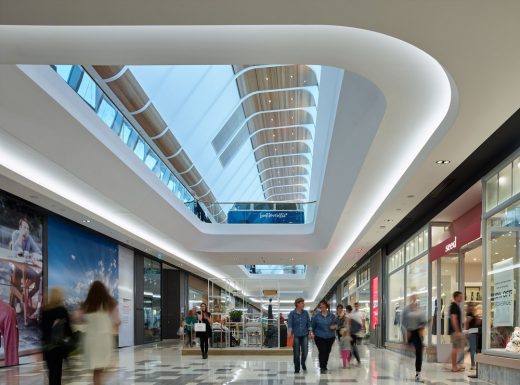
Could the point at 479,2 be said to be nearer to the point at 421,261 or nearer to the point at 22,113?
the point at 22,113

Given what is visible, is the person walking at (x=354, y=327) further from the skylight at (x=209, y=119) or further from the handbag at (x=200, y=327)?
the skylight at (x=209, y=119)

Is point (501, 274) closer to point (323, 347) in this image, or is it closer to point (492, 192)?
point (492, 192)

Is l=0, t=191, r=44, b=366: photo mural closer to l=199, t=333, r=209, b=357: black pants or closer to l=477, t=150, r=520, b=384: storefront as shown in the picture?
l=199, t=333, r=209, b=357: black pants

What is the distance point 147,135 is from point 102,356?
721 centimetres

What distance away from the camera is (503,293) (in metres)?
8.95

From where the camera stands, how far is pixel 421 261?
1544 centimetres

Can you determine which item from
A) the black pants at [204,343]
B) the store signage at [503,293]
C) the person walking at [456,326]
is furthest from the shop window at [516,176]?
the black pants at [204,343]

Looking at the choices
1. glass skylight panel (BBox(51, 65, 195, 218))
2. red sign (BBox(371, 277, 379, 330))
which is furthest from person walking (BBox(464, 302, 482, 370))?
red sign (BBox(371, 277, 379, 330))

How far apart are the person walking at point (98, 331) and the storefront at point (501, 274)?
522cm

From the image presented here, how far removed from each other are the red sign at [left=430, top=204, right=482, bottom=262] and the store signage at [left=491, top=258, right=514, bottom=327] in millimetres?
1378

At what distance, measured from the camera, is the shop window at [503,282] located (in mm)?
8555

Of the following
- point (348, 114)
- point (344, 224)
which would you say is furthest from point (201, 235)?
point (348, 114)

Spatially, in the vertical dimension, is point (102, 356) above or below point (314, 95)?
below

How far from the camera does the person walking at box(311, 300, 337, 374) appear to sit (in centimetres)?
1084
